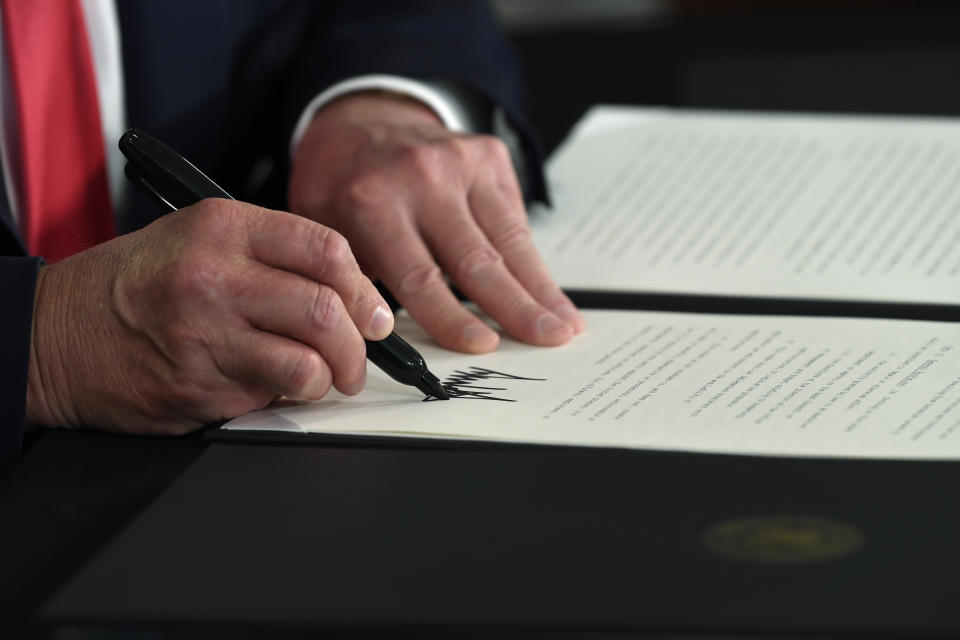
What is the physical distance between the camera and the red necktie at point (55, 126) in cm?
97

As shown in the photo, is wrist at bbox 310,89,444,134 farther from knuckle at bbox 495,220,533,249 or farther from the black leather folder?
the black leather folder

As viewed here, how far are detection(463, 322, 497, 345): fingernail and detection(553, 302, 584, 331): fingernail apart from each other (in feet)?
0.16

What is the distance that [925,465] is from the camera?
1.90ft

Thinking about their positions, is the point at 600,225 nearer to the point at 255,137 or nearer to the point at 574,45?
the point at 255,137

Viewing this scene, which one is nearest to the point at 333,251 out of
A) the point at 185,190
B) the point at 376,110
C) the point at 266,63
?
the point at 185,190

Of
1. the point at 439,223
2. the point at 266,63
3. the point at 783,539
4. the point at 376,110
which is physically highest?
the point at 266,63

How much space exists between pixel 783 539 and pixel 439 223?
0.41 meters

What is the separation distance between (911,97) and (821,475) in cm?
86

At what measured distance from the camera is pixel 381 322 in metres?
0.67

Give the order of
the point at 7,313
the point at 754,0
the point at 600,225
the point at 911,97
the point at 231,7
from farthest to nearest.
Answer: the point at 754,0
the point at 911,97
the point at 231,7
the point at 600,225
the point at 7,313

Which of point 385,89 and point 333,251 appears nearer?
point 333,251

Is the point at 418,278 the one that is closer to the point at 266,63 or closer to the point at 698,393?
the point at 698,393

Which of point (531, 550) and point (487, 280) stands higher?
point (487, 280)

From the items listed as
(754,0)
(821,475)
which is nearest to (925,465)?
(821,475)
